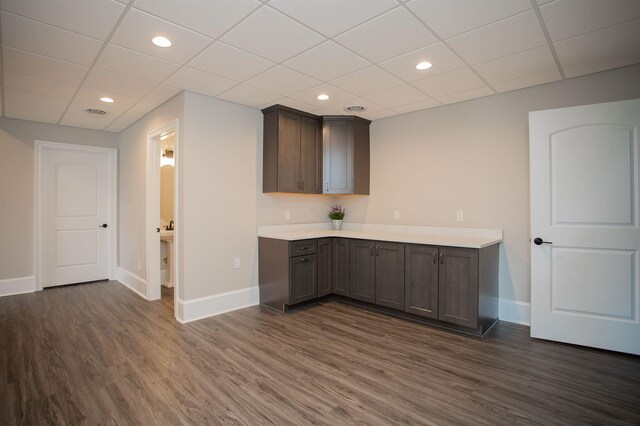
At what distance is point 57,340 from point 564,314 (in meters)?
4.74

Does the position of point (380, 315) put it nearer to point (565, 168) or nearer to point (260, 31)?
point (565, 168)

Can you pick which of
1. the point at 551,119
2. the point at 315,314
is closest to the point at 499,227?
the point at 551,119

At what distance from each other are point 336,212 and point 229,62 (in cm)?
280

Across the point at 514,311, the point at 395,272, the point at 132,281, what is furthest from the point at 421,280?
the point at 132,281

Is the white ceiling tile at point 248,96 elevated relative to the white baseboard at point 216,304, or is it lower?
elevated

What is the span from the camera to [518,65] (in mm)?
2965

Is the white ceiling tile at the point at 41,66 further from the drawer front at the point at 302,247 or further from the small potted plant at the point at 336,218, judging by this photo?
the small potted plant at the point at 336,218

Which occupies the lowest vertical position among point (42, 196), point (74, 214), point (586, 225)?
point (586, 225)

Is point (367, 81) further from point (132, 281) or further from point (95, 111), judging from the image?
point (132, 281)

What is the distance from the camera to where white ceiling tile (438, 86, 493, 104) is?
11.8ft

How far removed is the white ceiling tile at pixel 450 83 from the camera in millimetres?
3182

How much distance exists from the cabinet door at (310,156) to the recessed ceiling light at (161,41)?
6.85 ft

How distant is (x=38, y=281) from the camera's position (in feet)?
16.6

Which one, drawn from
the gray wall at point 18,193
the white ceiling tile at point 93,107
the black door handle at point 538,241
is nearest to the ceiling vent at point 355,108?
the black door handle at point 538,241
